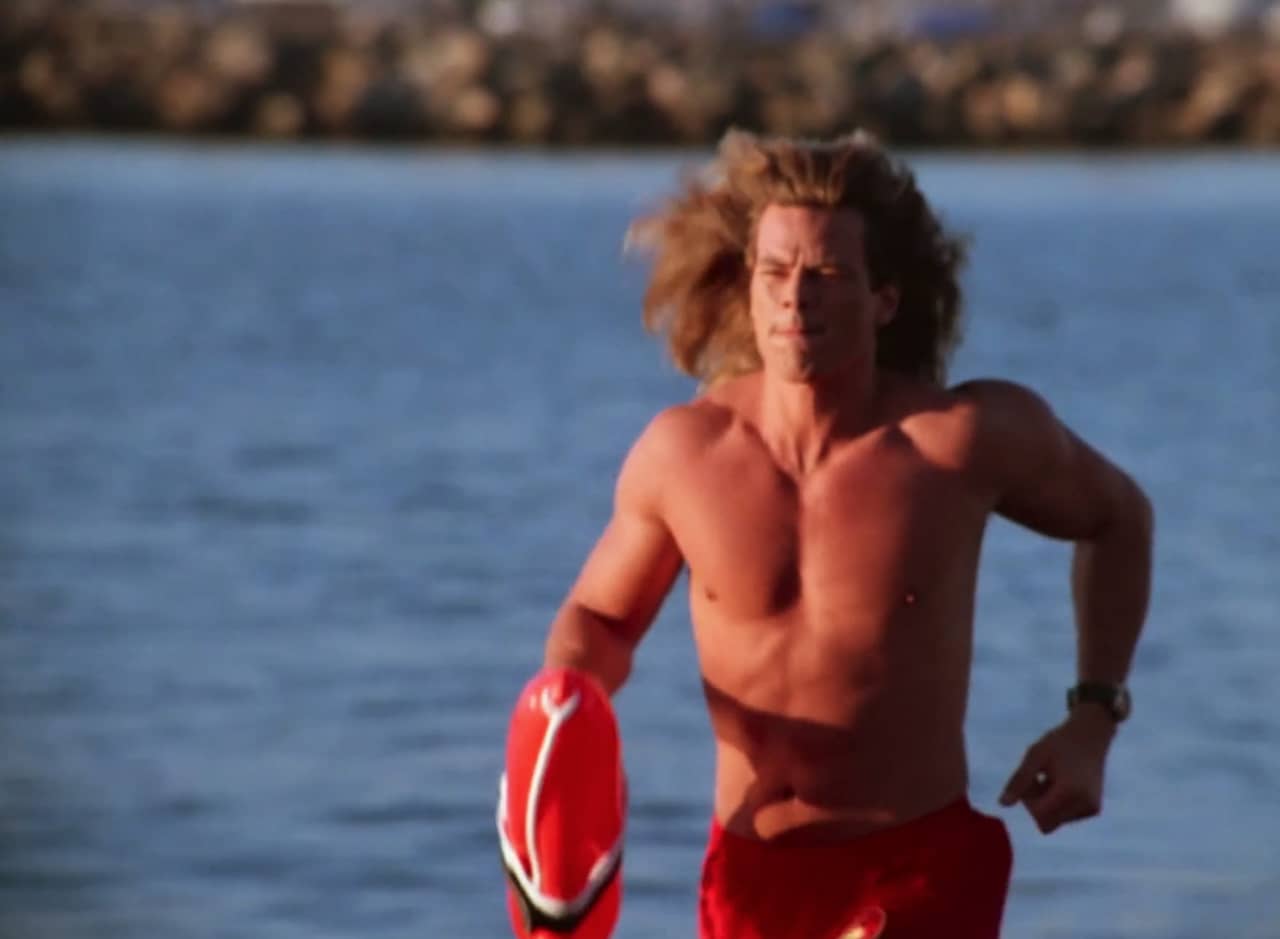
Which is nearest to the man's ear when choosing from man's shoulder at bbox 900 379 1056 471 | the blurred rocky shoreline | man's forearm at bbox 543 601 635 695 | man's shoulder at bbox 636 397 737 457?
man's shoulder at bbox 900 379 1056 471

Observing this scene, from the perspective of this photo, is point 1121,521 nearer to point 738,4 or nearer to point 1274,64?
point 1274,64

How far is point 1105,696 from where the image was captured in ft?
13.3

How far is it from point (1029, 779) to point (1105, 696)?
0.17 m

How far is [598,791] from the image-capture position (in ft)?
12.2

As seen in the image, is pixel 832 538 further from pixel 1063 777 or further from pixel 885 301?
pixel 1063 777

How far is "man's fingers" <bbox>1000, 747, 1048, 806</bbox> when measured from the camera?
156 inches

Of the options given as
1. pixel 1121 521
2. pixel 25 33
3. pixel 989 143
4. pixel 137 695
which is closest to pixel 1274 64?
pixel 989 143

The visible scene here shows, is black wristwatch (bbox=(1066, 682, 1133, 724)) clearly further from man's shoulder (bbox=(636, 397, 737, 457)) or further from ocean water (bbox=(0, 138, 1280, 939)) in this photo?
ocean water (bbox=(0, 138, 1280, 939))

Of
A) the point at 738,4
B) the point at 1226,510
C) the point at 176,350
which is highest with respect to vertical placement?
the point at 1226,510

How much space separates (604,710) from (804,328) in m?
0.51

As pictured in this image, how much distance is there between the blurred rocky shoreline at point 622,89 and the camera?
49656 millimetres

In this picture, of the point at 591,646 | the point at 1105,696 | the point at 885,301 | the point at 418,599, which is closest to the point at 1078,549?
the point at 1105,696

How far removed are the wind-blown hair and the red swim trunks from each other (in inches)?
23.7

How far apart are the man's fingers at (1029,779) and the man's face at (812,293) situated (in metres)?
0.52
